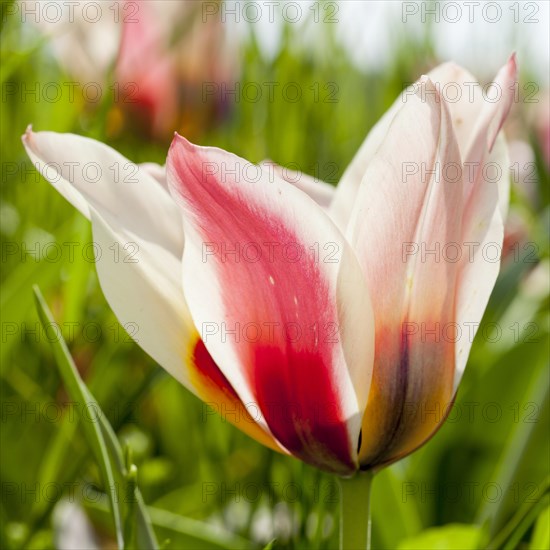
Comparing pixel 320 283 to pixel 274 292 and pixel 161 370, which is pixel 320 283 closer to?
pixel 274 292

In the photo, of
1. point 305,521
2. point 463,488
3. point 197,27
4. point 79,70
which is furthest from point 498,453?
point 79,70

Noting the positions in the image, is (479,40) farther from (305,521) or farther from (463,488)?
(305,521)

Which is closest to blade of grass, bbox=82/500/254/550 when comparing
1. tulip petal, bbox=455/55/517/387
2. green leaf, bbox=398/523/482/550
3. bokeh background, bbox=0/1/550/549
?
bokeh background, bbox=0/1/550/549

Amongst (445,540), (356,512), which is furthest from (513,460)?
(356,512)

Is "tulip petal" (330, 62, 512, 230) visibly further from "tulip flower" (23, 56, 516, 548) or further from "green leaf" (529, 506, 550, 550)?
"green leaf" (529, 506, 550, 550)

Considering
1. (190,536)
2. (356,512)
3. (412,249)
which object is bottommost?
(190,536)
